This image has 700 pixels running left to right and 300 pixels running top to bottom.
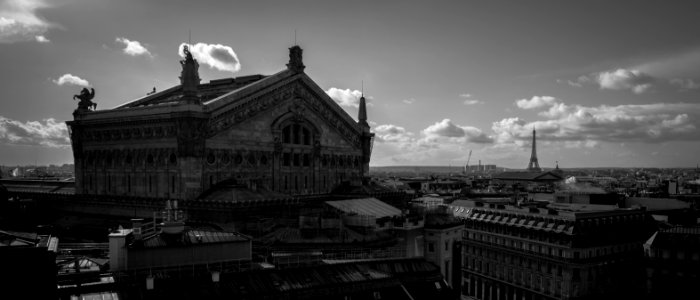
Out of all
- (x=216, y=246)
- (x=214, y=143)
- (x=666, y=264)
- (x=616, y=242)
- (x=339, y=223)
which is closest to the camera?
(x=216, y=246)

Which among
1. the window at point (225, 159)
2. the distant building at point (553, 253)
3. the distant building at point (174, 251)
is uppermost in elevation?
the window at point (225, 159)

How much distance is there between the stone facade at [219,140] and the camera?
66.4 m

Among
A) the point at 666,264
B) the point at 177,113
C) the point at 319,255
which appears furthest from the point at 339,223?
the point at 666,264

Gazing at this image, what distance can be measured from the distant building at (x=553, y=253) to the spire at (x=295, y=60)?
150 feet

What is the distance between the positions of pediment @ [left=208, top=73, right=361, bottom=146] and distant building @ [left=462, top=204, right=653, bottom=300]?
107ft

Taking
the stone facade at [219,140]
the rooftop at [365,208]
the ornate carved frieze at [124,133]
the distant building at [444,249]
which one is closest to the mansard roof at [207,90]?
the stone facade at [219,140]

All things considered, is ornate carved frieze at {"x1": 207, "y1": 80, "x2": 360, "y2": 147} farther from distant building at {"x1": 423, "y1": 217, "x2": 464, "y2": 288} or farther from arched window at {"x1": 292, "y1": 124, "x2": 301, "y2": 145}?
distant building at {"x1": 423, "y1": 217, "x2": 464, "y2": 288}

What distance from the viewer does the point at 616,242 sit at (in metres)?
101

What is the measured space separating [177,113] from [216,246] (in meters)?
23.1

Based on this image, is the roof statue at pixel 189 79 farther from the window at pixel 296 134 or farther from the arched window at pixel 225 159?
the window at pixel 296 134

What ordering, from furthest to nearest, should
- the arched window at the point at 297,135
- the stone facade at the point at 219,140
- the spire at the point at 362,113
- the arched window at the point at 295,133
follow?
the spire at the point at 362,113
the arched window at the point at 295,133
the arched window at the point at 297,135
the stone facade at the point at 219,140

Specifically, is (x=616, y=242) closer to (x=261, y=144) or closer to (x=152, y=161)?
(x=261, y=144)

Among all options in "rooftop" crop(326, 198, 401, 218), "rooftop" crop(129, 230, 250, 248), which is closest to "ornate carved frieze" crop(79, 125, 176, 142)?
"rooftop" crop(326, 198, 401, 218)

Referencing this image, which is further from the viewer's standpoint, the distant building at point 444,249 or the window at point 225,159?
the window at point 225,159
